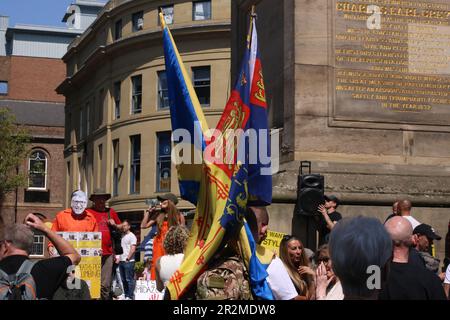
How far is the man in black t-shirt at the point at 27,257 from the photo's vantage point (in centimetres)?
579

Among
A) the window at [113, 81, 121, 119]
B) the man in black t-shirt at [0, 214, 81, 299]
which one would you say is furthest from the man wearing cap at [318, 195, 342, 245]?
the window at [113, 81, 121, 119]

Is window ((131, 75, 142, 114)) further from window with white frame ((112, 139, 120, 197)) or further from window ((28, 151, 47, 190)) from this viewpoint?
window ((28, 151, 47, 190))

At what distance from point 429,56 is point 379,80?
3.21 feet

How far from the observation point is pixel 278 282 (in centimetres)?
596

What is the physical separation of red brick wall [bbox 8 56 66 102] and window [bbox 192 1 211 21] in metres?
39.2

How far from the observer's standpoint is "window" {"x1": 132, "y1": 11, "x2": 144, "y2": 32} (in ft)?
158

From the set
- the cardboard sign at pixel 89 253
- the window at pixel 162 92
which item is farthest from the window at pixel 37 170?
the cardboard sign at pixel 89 253

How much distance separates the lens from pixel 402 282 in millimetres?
5156

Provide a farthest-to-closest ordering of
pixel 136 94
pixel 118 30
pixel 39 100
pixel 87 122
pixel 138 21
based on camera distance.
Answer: pixel 39 100 < pixel 87 122 < pixel 118 30 < pixel 138 21 < pixel 136 94

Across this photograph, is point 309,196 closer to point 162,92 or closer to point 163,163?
point 163,163

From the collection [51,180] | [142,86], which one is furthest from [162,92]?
[51,180]

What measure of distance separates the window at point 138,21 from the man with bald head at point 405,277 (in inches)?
1724

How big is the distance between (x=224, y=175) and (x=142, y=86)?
41430 mm

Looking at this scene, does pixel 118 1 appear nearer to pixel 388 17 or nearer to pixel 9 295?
pixel 388 17
